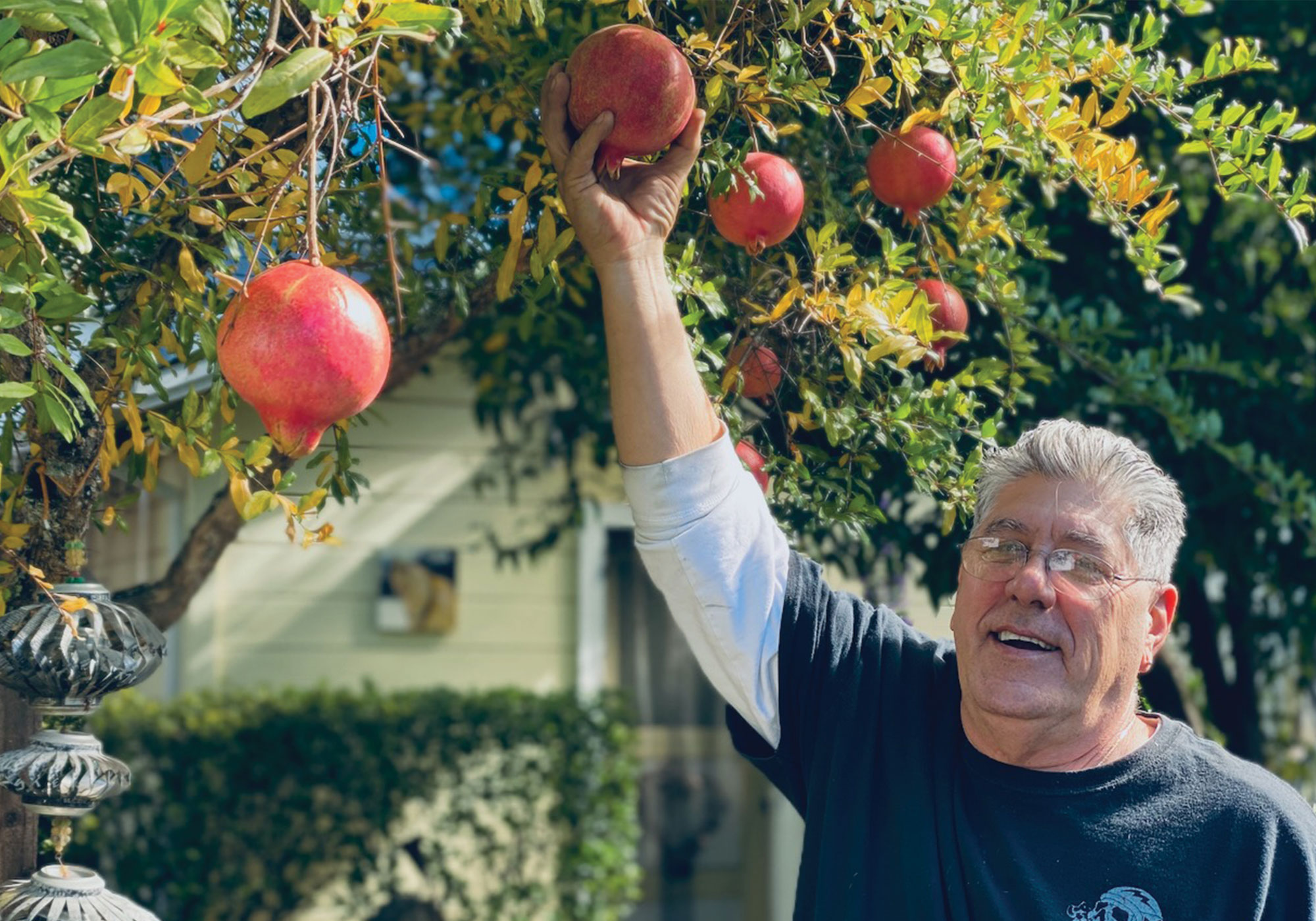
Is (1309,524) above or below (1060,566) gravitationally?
above

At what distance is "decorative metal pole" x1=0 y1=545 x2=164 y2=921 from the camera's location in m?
1.67

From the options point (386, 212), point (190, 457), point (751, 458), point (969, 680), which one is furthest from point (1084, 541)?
point (190, 457)

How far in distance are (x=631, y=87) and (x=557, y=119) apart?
112 mm

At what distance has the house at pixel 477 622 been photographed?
5.68 metres

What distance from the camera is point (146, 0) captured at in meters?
1.19

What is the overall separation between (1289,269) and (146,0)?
11.8 ft

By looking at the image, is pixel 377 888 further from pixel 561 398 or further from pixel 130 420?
pixel 130 420

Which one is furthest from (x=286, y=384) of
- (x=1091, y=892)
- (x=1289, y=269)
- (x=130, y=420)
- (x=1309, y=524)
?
(x=1289, y=269)

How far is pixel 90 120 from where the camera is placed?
129 cm

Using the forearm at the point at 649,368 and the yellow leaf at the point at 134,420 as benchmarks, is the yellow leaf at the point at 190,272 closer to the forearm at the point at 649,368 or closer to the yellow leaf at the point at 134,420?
the yellow leaf at the point at 134,420

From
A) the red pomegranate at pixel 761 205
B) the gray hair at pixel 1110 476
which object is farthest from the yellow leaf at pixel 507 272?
the gray hair at pixel 1110 476

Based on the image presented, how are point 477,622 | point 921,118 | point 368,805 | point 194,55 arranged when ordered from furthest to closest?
point 477,622
point 368,805
point 921,118
point 194,55

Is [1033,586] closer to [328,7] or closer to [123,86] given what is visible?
[328,7]

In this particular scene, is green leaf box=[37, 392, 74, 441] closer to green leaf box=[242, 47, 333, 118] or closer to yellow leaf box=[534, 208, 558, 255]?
green leaf box=[242, 47, 333, 118]
